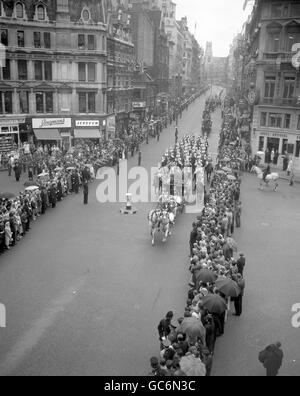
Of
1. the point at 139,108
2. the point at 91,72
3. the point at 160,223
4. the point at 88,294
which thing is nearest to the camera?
the point at 88,294

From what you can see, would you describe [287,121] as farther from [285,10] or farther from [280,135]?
[285,10]

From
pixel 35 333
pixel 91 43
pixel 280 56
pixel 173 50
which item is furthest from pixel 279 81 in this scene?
pixel 173 50

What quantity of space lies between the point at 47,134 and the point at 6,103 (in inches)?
191

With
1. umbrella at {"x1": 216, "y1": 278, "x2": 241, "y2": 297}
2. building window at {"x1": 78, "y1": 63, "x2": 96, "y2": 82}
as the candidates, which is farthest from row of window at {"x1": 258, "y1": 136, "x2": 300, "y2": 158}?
umbrella at {"x1": 216, "y1": 278, "x2": 241, "y2": 297}

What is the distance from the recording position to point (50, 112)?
44.2 metres

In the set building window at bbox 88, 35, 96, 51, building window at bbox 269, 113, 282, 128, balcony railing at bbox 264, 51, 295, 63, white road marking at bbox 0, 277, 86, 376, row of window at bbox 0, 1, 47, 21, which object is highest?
row of window at bbox 0, 1, 47, 21

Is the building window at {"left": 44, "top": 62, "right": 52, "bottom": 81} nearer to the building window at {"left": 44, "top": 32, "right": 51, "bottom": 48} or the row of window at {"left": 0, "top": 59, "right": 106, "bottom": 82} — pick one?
the row of window at {"left": 0, "top": 59, "right": 106, "bottom": 82}

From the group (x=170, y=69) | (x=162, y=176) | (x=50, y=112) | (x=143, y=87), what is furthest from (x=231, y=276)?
(x=170, y=69)

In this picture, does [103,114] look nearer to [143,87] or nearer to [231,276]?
[143,87]

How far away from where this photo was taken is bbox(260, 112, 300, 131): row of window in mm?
41594

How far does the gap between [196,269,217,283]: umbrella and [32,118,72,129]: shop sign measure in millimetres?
34067

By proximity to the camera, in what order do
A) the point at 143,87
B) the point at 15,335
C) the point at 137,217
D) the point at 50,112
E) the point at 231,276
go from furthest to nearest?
the point at 143,87, the point at 50,112, the point at 137,217, the point at 231,276, the point at 15,335

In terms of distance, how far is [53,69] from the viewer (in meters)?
43.2

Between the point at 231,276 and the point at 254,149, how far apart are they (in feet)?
108
